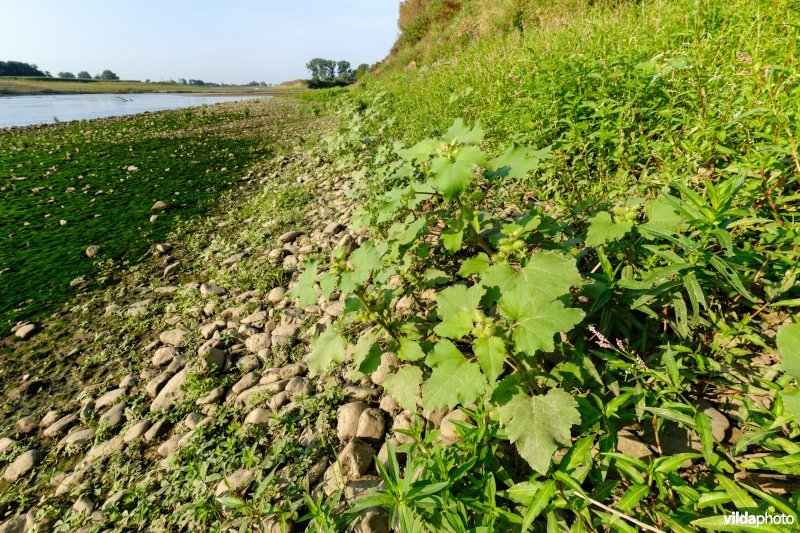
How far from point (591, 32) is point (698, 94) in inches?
104

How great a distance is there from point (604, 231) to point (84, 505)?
3427 millimetres

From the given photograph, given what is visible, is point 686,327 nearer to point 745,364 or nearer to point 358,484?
point 745,364

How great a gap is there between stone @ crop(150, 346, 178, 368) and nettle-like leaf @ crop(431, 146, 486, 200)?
302cm

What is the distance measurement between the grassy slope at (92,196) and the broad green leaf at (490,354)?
5.39 m

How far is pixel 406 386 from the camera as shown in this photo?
2.01 meters

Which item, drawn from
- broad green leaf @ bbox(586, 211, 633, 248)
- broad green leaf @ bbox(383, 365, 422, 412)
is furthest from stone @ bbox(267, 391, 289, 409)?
broad green leaf @ bbox(586, 211, 633, 248)

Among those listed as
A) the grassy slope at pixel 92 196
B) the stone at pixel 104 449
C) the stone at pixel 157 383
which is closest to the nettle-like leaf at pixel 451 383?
the stone at pixel 104 449

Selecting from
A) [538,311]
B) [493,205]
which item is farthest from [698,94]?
[538,311]

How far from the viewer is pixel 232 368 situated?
305 cm

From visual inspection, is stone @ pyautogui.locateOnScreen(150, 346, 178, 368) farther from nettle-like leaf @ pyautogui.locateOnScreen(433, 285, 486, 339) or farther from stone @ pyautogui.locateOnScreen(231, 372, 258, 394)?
nettle-like leaf @ pyautogui.locateOnScreen(433, 285, 486, 339)

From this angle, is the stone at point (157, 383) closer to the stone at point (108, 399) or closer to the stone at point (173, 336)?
the stone at point (108, 399)

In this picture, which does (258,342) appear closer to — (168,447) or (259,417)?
(259,417)

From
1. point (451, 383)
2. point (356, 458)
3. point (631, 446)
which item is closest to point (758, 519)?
point (631, 446)

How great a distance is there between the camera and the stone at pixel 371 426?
2.13 m
